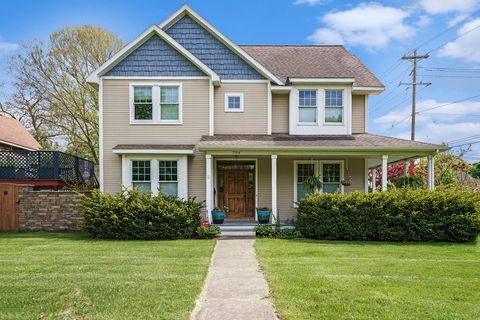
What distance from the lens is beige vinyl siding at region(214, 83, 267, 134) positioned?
47.4 feet

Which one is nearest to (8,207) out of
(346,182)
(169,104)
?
(169,104)

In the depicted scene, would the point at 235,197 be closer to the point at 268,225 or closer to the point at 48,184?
the point at 268,225

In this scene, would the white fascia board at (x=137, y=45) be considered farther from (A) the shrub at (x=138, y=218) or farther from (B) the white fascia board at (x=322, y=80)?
(A) the shrub at (x=138, y=218)

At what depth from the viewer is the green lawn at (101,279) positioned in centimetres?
496

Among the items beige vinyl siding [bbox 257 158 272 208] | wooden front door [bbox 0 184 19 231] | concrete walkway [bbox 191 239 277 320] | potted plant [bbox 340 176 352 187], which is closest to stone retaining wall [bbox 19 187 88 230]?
wooden front door [bbox 0 184 19 231]

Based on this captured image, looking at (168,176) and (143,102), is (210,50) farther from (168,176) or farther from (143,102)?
(168,176)

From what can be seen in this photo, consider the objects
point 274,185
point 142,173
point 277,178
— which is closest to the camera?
point 274,185

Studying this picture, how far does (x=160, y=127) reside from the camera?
13930 mm

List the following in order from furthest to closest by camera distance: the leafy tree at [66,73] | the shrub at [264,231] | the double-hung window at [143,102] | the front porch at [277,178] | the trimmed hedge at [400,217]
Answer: the leafy tree at [66,73] < the front porch at [277,178] < the double-hung window at [143,102] < the shrub at [264,231] < the trimmed hedge at [400,217]

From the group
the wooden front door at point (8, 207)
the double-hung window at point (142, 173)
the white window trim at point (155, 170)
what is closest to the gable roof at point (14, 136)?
the wooden front door at point (8, 207)

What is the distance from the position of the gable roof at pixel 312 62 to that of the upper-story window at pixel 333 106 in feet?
2.35

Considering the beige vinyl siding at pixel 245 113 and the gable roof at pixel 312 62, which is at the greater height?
the gable roof at pixel 312 62

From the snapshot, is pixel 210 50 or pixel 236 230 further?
pixel 210 50

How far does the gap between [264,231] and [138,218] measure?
158 inches
